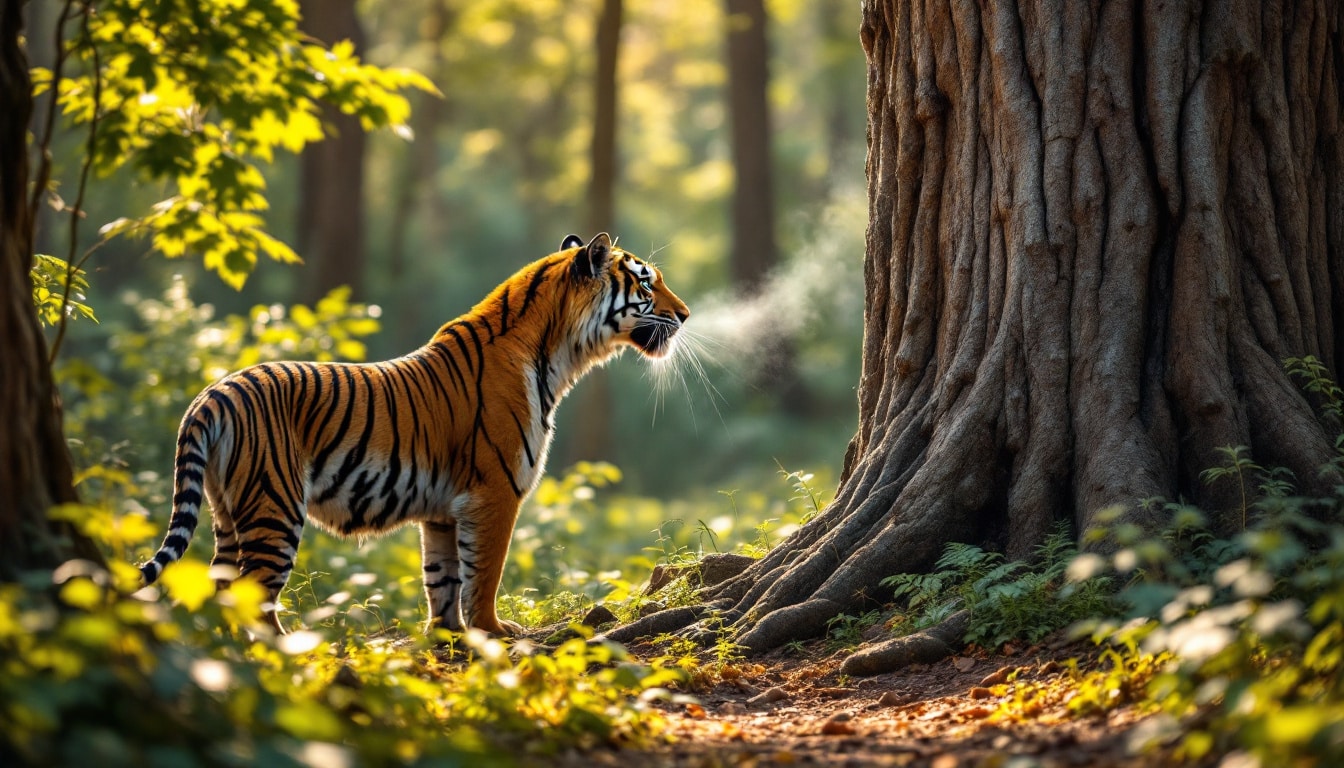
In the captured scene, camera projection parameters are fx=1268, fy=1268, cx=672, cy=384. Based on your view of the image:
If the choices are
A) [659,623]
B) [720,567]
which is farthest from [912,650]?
[720,567]

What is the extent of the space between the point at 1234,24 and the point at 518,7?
19065mm

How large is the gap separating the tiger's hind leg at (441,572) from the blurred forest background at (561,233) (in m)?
2.59

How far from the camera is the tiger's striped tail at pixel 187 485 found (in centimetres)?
455

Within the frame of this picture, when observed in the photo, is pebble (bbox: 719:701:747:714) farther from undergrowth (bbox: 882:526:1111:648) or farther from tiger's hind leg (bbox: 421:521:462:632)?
tiger's hind leg (bbox: 421:521:462:632)

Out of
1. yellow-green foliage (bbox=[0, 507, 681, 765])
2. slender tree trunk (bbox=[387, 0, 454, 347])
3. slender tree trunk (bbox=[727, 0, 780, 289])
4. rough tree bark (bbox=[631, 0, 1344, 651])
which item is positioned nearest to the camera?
yellow-green foliage (bbox=[0, 507, 681, 765])

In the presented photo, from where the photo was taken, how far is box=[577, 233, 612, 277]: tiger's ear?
21.3 feet

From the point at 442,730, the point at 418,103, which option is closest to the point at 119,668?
the point at 442,730

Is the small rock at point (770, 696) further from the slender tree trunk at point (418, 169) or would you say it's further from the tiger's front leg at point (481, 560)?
the slender tree trunk at point (418, 169)

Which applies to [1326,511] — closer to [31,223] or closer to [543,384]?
[543,384]

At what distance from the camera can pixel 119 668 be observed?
2.76 m

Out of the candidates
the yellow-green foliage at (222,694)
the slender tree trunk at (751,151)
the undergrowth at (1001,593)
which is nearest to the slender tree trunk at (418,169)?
the slender tree trunk at (751,151)

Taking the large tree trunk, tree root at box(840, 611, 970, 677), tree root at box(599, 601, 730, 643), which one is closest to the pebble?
tree root at box(840, 611, 970, 677)

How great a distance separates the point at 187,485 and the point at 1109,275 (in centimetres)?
384

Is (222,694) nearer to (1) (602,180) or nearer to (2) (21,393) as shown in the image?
(2) (21,393)
